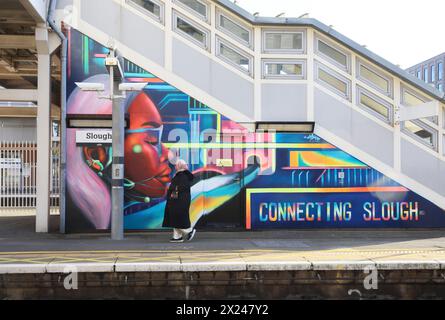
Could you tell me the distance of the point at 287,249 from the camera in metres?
9.10

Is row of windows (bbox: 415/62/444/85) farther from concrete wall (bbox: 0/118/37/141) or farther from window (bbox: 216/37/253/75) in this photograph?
window (bbox: 216/37/253/75)

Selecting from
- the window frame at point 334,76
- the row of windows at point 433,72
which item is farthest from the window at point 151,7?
the row of windows at point 433,72

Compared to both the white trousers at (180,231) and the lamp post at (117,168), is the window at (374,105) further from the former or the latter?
the lamp post at (117,168)

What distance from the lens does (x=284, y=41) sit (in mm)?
12023

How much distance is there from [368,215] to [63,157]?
6.85 metres

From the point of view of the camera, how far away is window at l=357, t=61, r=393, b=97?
12250mm

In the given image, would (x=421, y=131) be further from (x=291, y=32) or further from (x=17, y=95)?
(x=17, y=95)

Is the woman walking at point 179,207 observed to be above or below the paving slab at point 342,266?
above

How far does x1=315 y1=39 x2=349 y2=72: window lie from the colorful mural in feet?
6.14

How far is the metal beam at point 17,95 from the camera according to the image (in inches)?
444

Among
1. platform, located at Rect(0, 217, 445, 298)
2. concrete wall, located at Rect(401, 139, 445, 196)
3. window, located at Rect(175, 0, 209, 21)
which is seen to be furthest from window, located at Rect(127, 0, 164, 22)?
concrete wall, located at Rect(401, 139, 445, 196)

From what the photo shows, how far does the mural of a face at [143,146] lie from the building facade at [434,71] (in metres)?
67.2

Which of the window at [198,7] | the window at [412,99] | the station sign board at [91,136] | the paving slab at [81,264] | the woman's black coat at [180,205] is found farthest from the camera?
the window at [412,99]

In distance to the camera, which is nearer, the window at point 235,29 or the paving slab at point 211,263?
the paving slab at point 211,263
